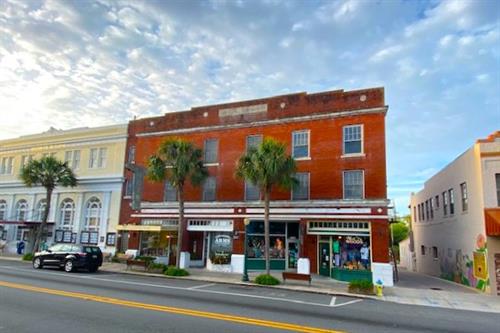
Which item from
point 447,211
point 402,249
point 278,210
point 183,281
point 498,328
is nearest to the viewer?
point 498,328

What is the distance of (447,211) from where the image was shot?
86.4 feet

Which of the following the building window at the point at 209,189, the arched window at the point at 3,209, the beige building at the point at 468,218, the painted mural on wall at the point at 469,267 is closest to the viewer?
the beige building at the point at 468,218

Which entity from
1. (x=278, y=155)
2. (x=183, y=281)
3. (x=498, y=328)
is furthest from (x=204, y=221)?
(x=498, y=328)

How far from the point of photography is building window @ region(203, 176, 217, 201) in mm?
26872

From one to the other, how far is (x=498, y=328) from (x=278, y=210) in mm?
14434

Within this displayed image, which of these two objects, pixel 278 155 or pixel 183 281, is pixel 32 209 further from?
pixel 278 155

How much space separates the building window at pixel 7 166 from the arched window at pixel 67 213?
938cm

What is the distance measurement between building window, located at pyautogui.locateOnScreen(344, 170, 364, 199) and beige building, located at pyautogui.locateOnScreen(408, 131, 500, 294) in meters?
5.92

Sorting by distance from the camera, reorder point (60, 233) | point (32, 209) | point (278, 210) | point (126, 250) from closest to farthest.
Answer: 1. point (278, 210)
2. point (126, 250)
3. point (60, 233)
4. point (32, 209)

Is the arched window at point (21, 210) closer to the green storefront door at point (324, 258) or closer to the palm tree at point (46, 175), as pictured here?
the palm tree at point (46, 175)

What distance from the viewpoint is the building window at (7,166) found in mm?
38500

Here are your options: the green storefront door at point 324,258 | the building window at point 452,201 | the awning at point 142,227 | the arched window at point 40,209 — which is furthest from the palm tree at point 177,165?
the arched window at point 40,209

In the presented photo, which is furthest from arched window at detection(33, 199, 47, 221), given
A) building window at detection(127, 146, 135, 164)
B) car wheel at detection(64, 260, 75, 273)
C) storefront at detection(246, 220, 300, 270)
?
storefront at detection(246, 220, 300, 270)

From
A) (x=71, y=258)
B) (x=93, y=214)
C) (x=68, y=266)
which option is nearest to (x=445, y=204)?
(x=71, y=258)
